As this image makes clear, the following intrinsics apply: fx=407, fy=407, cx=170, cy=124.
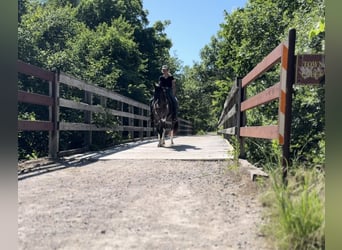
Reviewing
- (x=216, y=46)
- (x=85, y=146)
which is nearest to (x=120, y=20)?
(x=216, y=46)

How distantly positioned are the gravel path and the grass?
0.44ft

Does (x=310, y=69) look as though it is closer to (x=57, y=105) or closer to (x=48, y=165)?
(x=48, y=165)

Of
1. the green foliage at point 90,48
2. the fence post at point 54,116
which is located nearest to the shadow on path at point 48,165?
the fence post at point 54,116

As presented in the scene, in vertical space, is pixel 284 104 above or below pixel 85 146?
above

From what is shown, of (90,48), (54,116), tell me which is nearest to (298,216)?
(54,116)

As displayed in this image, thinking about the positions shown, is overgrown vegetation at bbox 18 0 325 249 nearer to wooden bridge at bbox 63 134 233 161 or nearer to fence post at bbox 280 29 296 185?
fence post at bbox 280 29 296 185

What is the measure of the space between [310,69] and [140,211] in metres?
1.43

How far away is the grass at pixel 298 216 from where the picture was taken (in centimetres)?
178

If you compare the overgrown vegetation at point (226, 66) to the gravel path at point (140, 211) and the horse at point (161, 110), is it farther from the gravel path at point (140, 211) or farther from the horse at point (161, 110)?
the horse at point (161, 110)

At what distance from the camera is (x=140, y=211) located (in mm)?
2615

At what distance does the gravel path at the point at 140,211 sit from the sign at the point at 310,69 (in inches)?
34.5

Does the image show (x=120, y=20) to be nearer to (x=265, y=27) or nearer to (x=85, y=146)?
(x=265, y=27)
